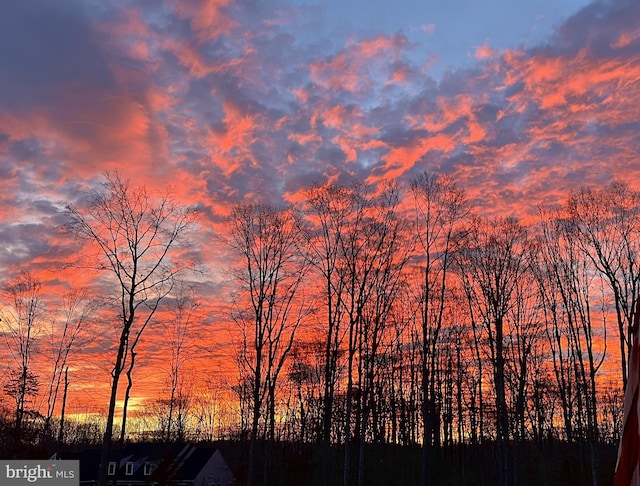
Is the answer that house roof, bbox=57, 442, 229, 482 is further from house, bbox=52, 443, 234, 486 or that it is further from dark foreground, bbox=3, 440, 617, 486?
dark foreground, bbox=3, 440, 617, 486

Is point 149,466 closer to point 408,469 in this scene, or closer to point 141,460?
point 141,460

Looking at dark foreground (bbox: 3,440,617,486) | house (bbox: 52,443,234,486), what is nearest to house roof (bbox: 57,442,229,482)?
house (bbox: 52,443,234,486)

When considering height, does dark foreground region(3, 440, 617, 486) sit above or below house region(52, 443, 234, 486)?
above

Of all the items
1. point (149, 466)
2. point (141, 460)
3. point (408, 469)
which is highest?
point (408, 469)

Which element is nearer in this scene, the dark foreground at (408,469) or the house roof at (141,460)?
the dark foreground at (408,469)

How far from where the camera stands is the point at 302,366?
5438 centimetres

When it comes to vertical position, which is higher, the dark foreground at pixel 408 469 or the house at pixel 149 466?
the dark foreground at pixel 408 469

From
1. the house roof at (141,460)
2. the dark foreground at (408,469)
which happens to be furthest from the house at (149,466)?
the dark foreground at (408,469)

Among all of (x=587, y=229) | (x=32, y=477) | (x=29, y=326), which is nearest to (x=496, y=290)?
(x=587, y=229)

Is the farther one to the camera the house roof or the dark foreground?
the house roof

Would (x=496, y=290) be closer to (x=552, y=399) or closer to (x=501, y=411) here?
(x=501, y=411)

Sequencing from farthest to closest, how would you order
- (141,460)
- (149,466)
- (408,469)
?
(141,460) → (149,466) → (408,469)

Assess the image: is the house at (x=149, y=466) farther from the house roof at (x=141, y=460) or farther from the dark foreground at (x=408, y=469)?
the dark foreground at (x=408, y=469)

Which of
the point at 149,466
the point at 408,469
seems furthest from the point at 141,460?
the point at 408,469
